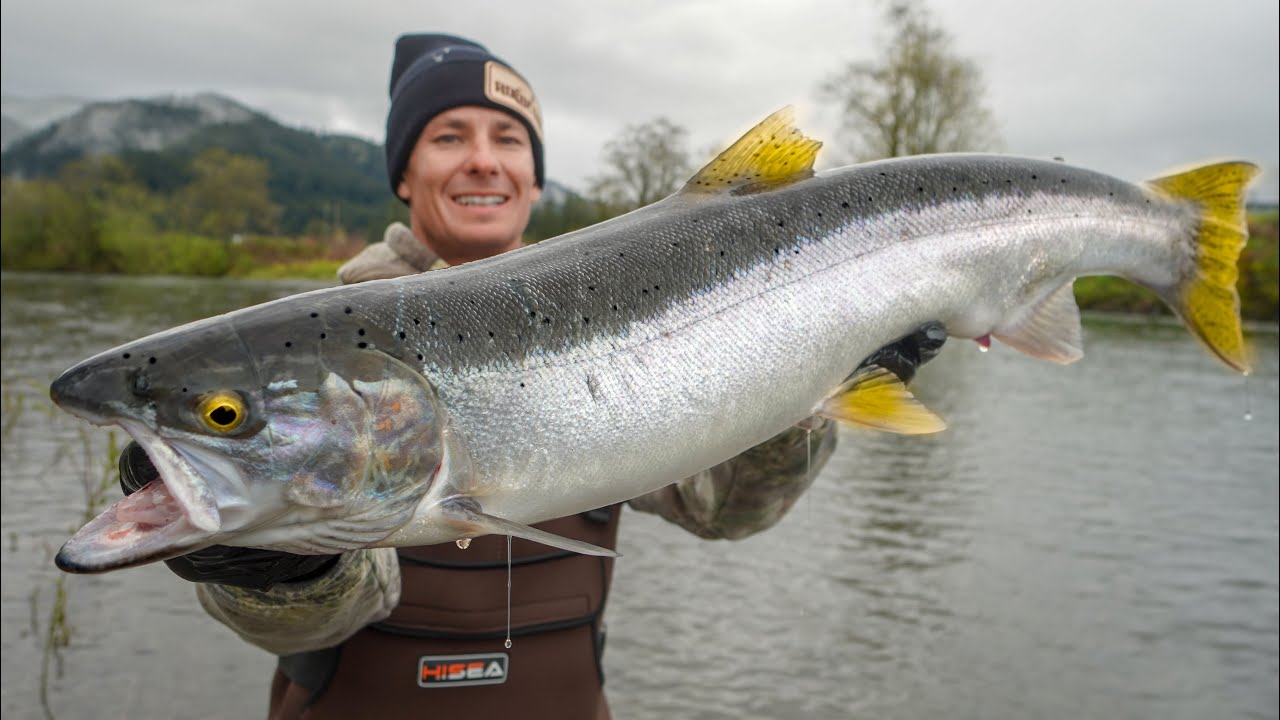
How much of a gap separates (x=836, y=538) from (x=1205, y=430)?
8.66m

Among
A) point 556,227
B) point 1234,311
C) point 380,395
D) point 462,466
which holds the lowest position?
point 462,466

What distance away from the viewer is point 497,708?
3043 millimetres

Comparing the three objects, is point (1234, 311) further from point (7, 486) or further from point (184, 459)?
point (7, 486)

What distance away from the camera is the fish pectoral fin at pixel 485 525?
1.68 meters

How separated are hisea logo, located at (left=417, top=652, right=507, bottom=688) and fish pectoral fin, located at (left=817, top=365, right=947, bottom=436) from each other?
144 centimetres

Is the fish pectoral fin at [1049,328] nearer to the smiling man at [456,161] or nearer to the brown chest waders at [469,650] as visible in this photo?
the brown chest waders at [469,650]

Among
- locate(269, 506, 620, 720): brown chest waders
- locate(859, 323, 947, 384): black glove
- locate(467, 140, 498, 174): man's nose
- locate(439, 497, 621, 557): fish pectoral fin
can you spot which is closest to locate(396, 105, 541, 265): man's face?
locate(467, 140, 498, 174): man's nose

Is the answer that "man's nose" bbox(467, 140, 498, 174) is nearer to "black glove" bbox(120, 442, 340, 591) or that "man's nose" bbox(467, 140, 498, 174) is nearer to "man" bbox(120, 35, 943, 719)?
"man" bbox(120, 35, 943, 719)

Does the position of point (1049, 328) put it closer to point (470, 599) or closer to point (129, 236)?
point (470, 599)

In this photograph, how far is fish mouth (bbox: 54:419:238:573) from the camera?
1.48 m

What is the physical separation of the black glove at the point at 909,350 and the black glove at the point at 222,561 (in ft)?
5.02

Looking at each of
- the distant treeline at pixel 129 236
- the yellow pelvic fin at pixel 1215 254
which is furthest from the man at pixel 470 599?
the distant treeline at pixel 129 236

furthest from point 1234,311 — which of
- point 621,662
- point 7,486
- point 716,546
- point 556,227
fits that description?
point 556,227

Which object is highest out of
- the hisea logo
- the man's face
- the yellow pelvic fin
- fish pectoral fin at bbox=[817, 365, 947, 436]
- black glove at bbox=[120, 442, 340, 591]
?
the man's face
